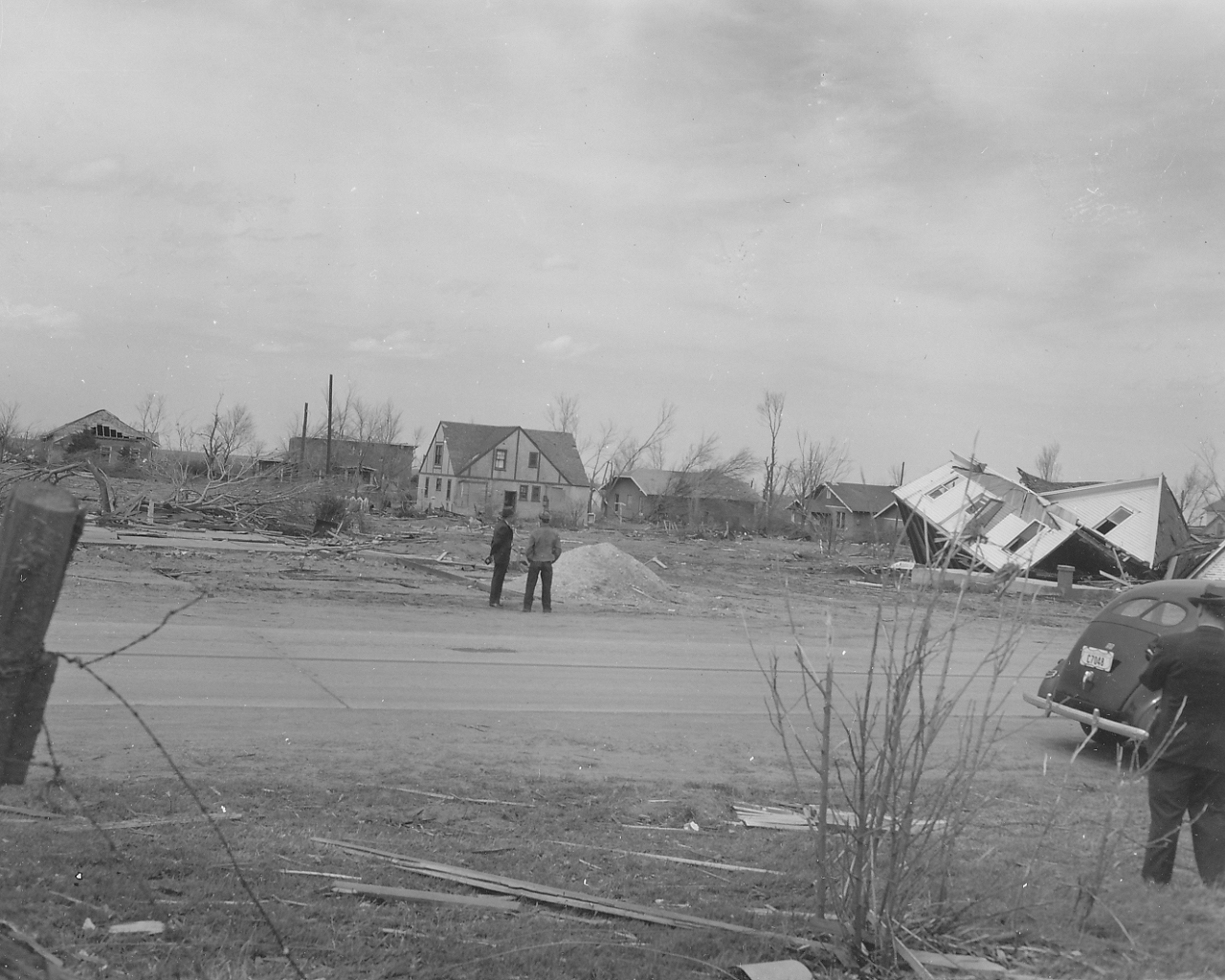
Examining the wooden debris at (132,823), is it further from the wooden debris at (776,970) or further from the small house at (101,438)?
the small house at (101,438)

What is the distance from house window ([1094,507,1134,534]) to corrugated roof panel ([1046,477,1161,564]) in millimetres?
71

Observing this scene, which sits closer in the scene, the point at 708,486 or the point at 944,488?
the point at 944,488

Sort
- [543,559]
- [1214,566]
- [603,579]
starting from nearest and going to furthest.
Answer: [543,559] → [603,579] → [1214,566]

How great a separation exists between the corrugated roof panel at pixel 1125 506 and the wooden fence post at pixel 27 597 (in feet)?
131

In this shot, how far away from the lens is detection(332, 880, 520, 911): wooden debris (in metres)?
4.91

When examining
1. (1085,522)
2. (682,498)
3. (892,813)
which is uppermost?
(682,498)

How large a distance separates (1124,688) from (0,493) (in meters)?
12.8

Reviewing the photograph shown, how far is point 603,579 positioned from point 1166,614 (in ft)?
49.5

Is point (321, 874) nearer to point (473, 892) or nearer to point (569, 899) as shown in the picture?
point (473, 892)

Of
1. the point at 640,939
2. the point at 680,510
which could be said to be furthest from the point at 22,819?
the point at 680,510

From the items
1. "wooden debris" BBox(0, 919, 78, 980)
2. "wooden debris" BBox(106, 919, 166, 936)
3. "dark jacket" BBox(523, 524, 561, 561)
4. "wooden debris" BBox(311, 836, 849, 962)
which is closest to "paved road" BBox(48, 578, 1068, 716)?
"dark jacket" BBox(523, 524, 561, 561)

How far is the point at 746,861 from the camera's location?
6098 mm

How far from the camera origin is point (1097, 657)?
10.2 m

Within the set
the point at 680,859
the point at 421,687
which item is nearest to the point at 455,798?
the point at 680,859
